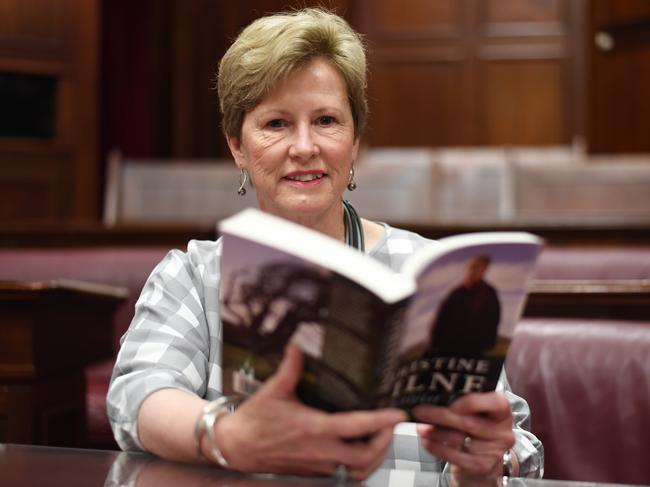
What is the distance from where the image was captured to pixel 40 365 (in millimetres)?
1845

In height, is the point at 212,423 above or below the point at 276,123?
below

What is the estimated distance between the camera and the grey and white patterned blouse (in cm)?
99

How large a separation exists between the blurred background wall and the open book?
3891 millimetres

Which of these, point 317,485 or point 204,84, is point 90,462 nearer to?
point 317,485

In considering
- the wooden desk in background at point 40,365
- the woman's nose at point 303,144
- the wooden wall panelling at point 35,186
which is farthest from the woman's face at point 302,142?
the wooden wall panelling at point 35,186

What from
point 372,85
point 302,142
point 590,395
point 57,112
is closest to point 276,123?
point 302,142

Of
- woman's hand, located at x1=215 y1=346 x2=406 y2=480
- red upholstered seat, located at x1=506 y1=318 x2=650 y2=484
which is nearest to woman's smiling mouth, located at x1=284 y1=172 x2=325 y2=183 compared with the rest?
woman's hand, located at x1=215 y1=346 x2=406 y2=480

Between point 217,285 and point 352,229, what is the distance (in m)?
0.22

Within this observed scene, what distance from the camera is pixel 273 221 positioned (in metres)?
0.77

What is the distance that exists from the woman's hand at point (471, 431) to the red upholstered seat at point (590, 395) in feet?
2.57

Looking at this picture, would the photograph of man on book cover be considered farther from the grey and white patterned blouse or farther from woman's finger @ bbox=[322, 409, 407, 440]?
the grey and white patterned blouse

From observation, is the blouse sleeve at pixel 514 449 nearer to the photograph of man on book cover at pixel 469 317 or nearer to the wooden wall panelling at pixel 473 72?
the photograph of man on book cover at pixel 469 317

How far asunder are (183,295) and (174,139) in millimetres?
5478

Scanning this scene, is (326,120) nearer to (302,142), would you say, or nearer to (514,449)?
(302,142)
